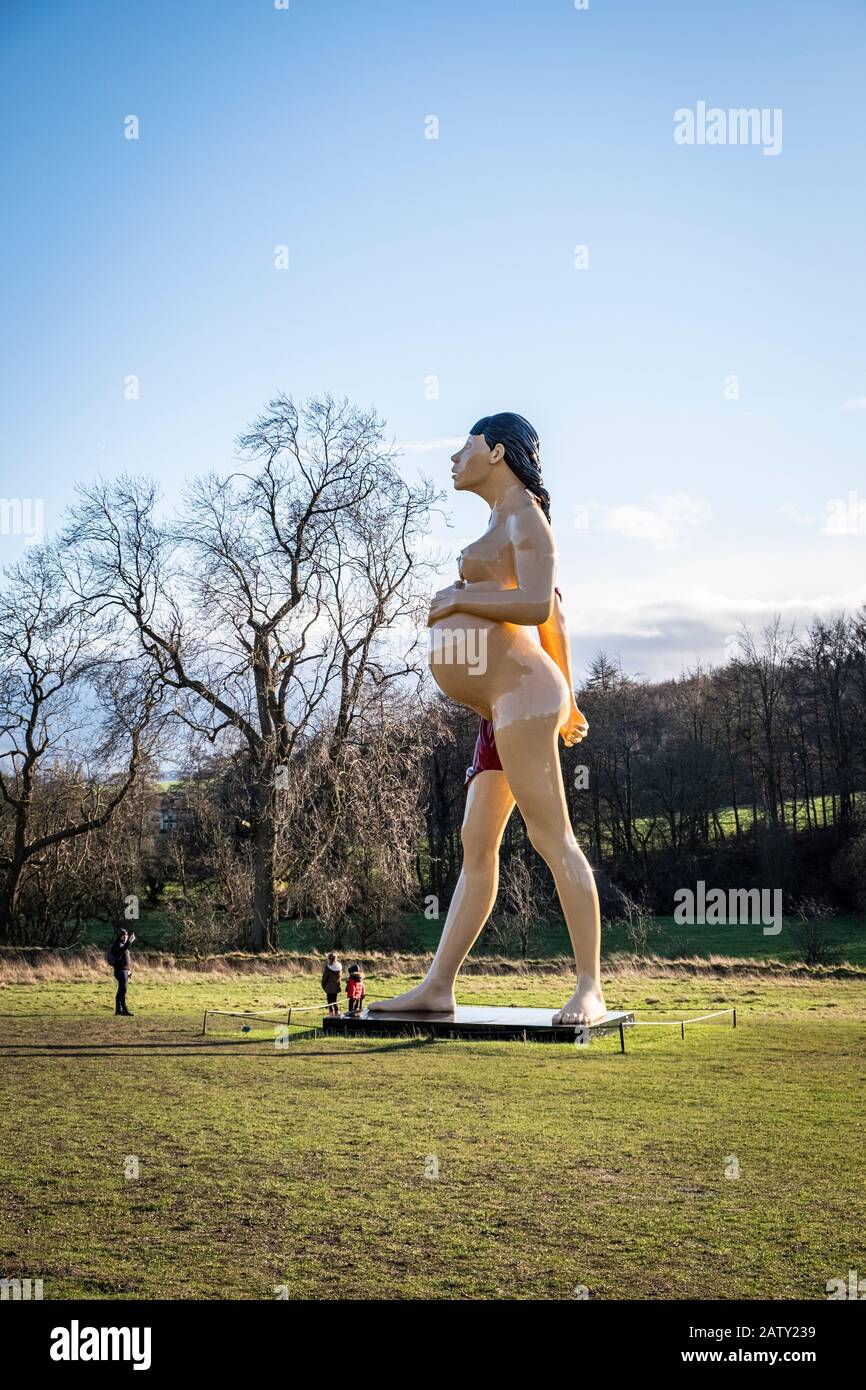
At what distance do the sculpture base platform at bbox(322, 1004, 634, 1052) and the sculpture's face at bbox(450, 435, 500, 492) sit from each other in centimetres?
510

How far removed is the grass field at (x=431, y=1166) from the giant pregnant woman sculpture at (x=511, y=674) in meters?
1.63

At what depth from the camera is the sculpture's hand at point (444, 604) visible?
10555mm

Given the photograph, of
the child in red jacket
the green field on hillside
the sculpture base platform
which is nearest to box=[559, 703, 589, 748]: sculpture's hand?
the sculpture base platform

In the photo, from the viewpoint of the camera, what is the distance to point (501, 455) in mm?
→ 10984

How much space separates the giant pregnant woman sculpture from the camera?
34.5 feet

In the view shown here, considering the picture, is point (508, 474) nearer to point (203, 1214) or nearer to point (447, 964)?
point (447, 964)

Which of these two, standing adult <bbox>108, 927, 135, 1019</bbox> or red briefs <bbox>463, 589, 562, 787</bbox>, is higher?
red briefs <bbox>463, 589, 562, 787</bbox>

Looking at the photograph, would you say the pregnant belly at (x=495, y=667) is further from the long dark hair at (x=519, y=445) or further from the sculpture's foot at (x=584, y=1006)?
the sculpture's foot at (x=584, y=1006)

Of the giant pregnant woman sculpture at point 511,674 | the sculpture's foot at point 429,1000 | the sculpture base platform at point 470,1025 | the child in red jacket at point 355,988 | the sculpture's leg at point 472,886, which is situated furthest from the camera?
the child in red jacket at point 355,988

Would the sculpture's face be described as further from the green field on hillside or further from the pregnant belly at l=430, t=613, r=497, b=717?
the green field on hillside

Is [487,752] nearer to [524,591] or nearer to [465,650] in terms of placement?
[465,650]

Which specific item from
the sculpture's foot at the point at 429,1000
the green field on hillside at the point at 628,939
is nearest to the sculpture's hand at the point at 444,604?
the sculpture's foot at the point at 429,1000

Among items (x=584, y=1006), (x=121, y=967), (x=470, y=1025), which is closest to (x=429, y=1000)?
(x=470, y=1025)

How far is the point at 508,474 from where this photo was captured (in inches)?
434
